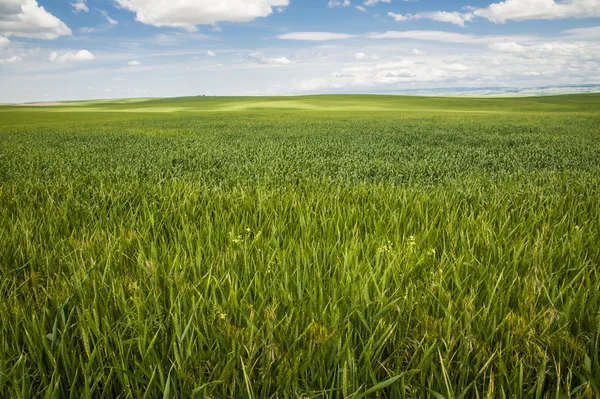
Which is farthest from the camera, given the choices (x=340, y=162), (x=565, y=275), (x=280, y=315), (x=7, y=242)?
(x=340, y=162)

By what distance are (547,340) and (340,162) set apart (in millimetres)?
6297

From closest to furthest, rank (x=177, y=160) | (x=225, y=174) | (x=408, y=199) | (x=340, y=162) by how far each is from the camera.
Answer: (x=408, y=199) < (x=225, y=174) < (x=340, y=162) < (x=177, y=160)

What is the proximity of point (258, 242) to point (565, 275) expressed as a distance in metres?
1.97

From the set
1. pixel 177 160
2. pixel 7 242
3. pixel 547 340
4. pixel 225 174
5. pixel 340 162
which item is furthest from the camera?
pixel 177 160

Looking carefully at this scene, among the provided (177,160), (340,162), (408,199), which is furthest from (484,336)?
(177,160)

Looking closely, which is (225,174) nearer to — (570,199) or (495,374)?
(570,199)

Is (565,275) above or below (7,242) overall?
below

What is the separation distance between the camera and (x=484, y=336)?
1.65 m

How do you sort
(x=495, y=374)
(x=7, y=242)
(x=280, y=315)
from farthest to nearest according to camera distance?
(x=7, y=242) < (x=280, y=315) < (x=495, y=374)

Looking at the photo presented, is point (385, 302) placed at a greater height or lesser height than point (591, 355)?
greater

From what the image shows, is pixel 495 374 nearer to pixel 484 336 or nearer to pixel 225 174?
pixel 484 336

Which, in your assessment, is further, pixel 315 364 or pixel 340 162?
pixel 340 162

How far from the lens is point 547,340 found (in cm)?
157

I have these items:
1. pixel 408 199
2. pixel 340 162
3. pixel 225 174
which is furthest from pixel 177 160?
pixel 408 199
